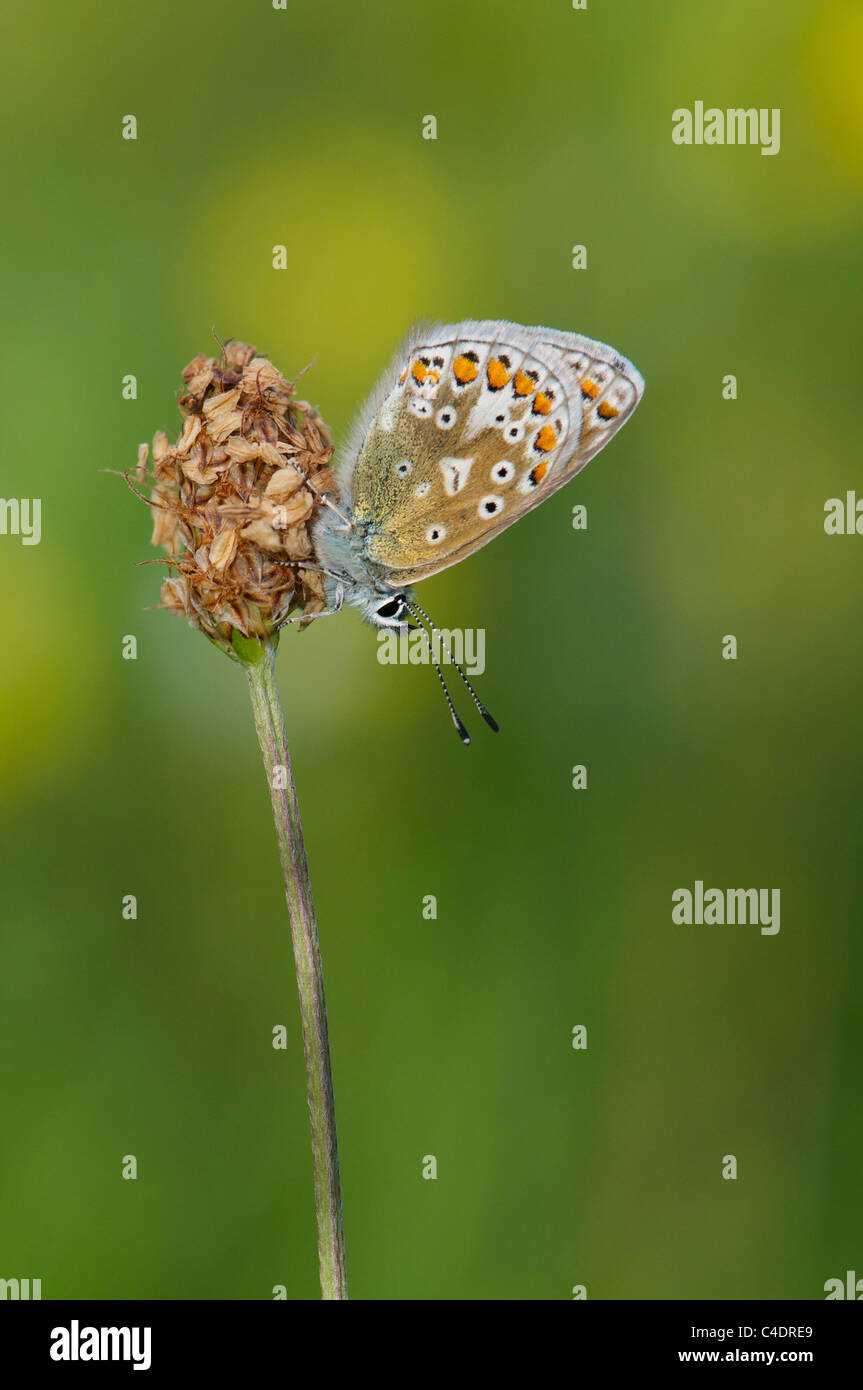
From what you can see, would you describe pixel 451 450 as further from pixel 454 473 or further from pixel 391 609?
pixel 391 609

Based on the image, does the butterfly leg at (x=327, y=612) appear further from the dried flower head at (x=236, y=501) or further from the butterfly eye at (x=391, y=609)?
the butterfly eye at (x=391, y=609)

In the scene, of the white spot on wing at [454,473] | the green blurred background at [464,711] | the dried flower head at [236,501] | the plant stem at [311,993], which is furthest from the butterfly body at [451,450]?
the green blurred background at [464,711]

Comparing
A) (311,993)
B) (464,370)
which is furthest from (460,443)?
(311,993)

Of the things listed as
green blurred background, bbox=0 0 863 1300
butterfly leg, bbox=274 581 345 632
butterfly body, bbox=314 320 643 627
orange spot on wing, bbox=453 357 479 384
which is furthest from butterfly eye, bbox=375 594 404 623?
green blurred background, bbox=0 0 863 1300

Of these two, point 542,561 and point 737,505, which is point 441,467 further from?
point 737,505

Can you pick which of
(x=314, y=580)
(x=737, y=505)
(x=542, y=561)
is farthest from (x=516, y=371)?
(x=737, y=505)

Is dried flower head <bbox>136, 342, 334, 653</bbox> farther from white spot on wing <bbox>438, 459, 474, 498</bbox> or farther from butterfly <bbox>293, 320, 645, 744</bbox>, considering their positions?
white spot on wing <bbox>438, 459, 474, 498</bbox>
